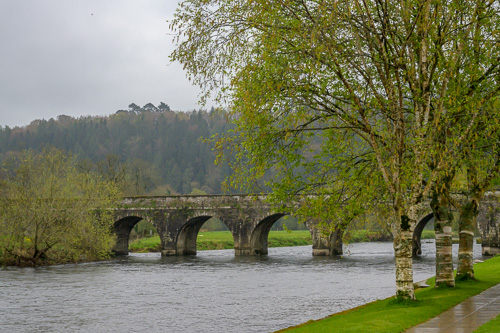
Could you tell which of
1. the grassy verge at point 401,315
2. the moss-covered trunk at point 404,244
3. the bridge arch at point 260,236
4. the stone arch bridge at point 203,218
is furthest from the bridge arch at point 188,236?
the moss-covered trunk at point 404,244

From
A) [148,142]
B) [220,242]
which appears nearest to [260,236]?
[220,242]

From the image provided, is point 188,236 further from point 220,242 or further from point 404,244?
point 404,244

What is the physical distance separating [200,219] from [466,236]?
156 feet

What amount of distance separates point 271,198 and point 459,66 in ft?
25.3

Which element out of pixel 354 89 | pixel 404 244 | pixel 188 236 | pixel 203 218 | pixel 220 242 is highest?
pixel 354 89

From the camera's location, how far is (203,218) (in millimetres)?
69312

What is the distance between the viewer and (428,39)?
19578 mm

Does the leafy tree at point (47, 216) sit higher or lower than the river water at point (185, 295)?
higher

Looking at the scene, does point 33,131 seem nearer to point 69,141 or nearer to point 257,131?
point 69,141

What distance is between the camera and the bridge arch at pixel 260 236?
211ft

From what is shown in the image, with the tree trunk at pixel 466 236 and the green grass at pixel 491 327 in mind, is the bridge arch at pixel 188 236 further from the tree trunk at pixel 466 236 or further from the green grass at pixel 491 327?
the green grass at pixel 491 327

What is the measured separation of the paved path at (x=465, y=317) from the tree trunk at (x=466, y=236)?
177 inches

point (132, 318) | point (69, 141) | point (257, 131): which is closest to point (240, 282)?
point (132, 318)

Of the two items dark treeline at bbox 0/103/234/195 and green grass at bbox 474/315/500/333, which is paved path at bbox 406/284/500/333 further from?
dark treeline at bbox 0/103/234/195
